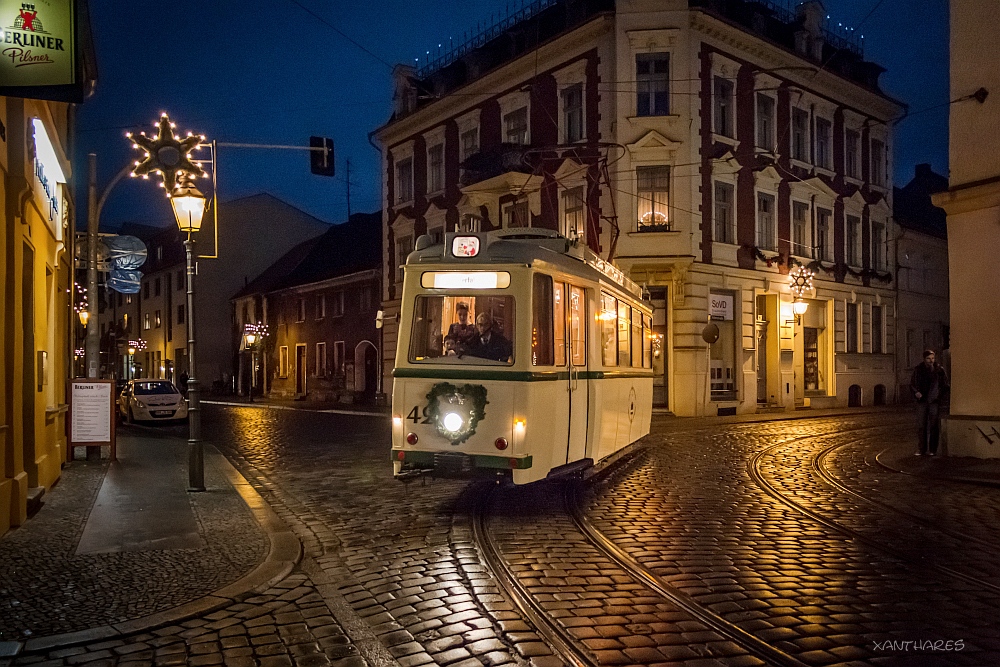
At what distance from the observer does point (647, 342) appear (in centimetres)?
1527

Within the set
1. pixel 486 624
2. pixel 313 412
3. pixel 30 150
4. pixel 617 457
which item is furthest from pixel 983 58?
pixel 313 412

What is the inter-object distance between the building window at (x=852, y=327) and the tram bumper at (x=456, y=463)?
91.5 feet

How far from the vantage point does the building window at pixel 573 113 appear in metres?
28.0

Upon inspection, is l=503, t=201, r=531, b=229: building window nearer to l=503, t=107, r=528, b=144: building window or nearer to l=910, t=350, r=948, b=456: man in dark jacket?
l=503, t=107, r=528, b=144: building window

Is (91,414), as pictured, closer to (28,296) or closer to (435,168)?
(28,296)

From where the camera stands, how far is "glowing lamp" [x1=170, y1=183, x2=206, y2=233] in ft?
38.0

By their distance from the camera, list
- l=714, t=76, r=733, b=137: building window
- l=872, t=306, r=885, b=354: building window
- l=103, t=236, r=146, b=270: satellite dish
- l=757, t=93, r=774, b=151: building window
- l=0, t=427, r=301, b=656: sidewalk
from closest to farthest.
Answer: l=0, t=427, r=301, b=656: sidewalk → l=103, t=236, r=146, b=270: satellite dish → l=714, t=76, r=733, b=137: building window → l=757, t=93, r=774, b=151: building window → l=872, t=306, r=885, b=354: building window

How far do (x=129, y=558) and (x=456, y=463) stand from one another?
3.39 metres

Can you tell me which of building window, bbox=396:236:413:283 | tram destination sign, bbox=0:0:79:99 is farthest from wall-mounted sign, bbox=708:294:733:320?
tram destination sign, bbox=0:0:79:99

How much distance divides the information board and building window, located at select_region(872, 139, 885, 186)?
30.4m

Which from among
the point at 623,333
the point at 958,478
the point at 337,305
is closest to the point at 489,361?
the point at 623,333

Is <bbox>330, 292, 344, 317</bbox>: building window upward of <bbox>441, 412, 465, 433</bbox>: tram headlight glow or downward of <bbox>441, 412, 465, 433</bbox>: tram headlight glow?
upward

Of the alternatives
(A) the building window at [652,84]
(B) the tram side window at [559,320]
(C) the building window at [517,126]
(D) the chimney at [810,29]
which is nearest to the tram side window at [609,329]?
(B) the tram side window at [559,320]

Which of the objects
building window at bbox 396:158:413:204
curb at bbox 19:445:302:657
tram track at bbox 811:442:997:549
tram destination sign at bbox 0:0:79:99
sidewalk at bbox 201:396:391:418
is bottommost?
sidewalk at bbox 201:396:391:418
